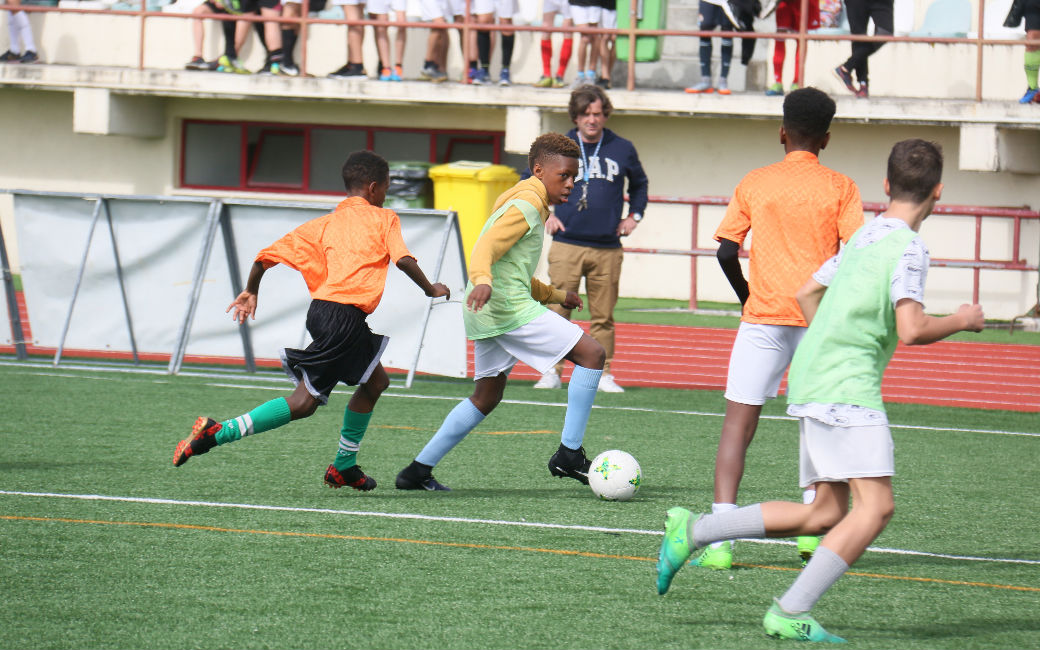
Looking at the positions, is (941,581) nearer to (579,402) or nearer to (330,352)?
(579,402)

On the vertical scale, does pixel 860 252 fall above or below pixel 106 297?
above

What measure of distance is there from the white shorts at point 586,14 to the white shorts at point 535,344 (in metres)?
12.5

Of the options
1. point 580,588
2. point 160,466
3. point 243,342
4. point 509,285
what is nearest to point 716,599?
point 580,588

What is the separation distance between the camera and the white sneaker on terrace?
1188cm

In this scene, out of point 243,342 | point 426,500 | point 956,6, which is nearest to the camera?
point 426,500

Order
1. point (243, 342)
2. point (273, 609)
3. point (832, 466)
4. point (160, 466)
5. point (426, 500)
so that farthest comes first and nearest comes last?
point (243, 342), point (160, 466), point (426, 500), point (273, 609), point (832, 466)

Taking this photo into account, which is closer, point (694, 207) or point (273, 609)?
point (273, 609)

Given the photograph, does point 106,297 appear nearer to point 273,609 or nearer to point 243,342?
point 243,342

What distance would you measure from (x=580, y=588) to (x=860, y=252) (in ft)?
5.24

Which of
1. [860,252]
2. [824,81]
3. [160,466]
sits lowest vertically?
[160,466]

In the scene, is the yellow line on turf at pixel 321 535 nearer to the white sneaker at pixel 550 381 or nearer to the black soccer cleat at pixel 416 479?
the black soccer cleat at pixel 416 479

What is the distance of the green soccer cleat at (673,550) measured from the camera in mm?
4695

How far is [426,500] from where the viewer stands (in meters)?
6.86

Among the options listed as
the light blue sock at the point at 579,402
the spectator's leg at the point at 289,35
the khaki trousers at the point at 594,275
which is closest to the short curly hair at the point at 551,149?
the light blue sock at the point at 579,402
